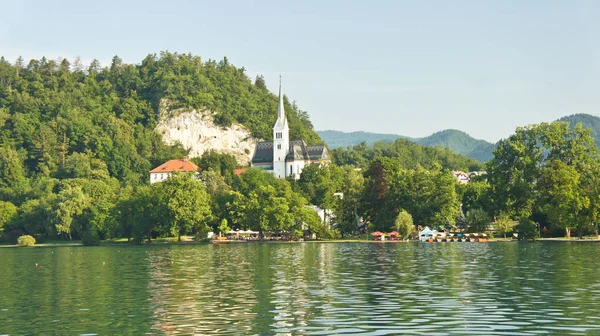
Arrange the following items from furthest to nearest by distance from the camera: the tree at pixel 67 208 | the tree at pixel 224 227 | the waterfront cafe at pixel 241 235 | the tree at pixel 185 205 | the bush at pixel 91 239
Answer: the tree at pixel 67 208 → the waterfront cafe at pixel 241 235 → the bush at pixel 91 239 → the tree at pixel 224 227 → the tree at pixel 185 205

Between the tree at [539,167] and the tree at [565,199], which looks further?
the tree at [539,167]

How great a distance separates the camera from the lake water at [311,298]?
101 ft

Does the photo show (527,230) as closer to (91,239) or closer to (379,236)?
(379,236)

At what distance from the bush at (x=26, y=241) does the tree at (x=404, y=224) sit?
64.4m

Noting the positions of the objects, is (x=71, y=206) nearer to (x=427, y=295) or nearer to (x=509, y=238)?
(x=509, y=238)

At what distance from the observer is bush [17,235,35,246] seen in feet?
447

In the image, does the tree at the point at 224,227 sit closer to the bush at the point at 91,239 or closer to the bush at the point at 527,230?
the bush at the point at 91,239

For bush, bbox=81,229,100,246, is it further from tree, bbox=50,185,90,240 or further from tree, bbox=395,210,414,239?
tree, bbox=395,210,414,239

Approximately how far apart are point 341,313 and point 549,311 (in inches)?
363

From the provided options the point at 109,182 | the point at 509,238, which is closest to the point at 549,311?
the point at 509,238

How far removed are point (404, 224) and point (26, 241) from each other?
Result: 6642 centimetres

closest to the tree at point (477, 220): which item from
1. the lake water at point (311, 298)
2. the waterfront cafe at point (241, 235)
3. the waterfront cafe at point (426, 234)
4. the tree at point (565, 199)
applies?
the waterfront cafe at point (426, 234)

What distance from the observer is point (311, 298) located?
40.6 m

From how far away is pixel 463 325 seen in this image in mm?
30391
